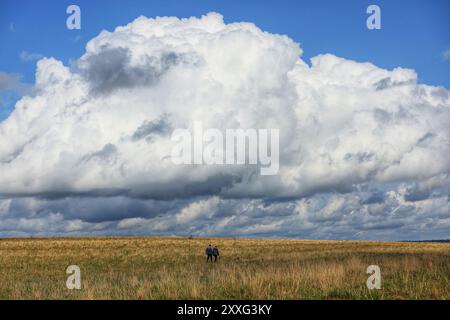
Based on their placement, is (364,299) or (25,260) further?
(25,260)

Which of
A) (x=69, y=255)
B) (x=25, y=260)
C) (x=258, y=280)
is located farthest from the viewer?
(x=69, y=255)

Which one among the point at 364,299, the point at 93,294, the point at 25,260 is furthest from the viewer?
the point at 25,260

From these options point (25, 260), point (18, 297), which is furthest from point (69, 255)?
point (18, 297)

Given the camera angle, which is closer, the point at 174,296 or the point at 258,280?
the point at 174,296

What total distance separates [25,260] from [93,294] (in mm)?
36721
